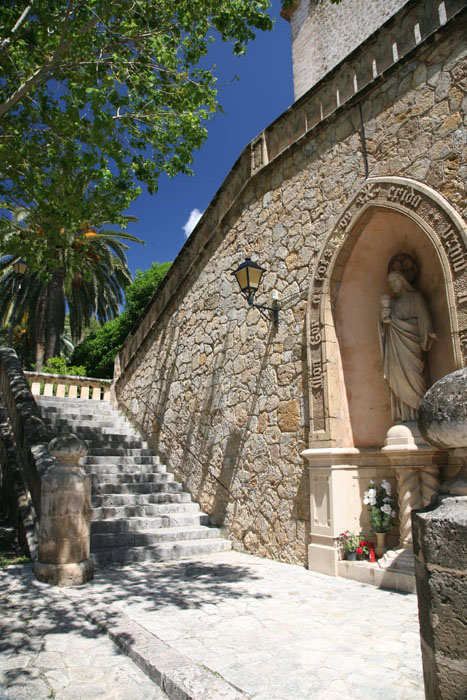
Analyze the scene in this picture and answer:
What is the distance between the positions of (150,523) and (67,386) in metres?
6.24

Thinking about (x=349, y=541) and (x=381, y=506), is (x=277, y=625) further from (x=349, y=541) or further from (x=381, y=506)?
(x=381, y=506)

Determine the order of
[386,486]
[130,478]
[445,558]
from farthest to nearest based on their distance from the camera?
[130,478] → [386,486] → [445,558]

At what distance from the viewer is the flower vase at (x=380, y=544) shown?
15.7 ft

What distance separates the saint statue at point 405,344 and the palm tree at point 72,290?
13867mm

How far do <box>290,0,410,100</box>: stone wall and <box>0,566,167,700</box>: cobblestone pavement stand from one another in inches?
454

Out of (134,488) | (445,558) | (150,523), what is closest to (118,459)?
(134,488)

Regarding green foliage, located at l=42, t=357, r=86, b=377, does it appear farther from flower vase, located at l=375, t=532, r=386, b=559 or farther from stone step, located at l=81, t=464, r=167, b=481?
flower vase, located at l=375, t=532, r=386, b=559

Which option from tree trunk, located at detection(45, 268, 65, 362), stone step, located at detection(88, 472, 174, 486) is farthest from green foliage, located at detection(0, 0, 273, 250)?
tree trunk, located at detection(45, 268, 65, 362)

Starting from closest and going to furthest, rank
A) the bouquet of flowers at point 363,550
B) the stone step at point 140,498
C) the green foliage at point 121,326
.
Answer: the bouquet of flowers at point 363,550, the stone step at point 140,498, the green foliage at point 121,326

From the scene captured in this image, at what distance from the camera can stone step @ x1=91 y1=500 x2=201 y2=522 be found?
21.1ft

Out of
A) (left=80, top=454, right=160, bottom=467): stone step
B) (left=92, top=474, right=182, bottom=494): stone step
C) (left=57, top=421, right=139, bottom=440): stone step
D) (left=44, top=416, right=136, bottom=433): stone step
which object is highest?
(left=44, top=416, right=136, bottom=433): stone step

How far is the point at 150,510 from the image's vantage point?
6777mm

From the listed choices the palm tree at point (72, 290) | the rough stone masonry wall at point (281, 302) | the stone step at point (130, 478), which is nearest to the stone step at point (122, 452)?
the rough stone masonry wall at point (281, 302)

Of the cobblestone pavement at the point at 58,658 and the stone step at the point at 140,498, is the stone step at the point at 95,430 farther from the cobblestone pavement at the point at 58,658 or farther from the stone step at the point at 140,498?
the cobblestone pavement at the point at 58,658
